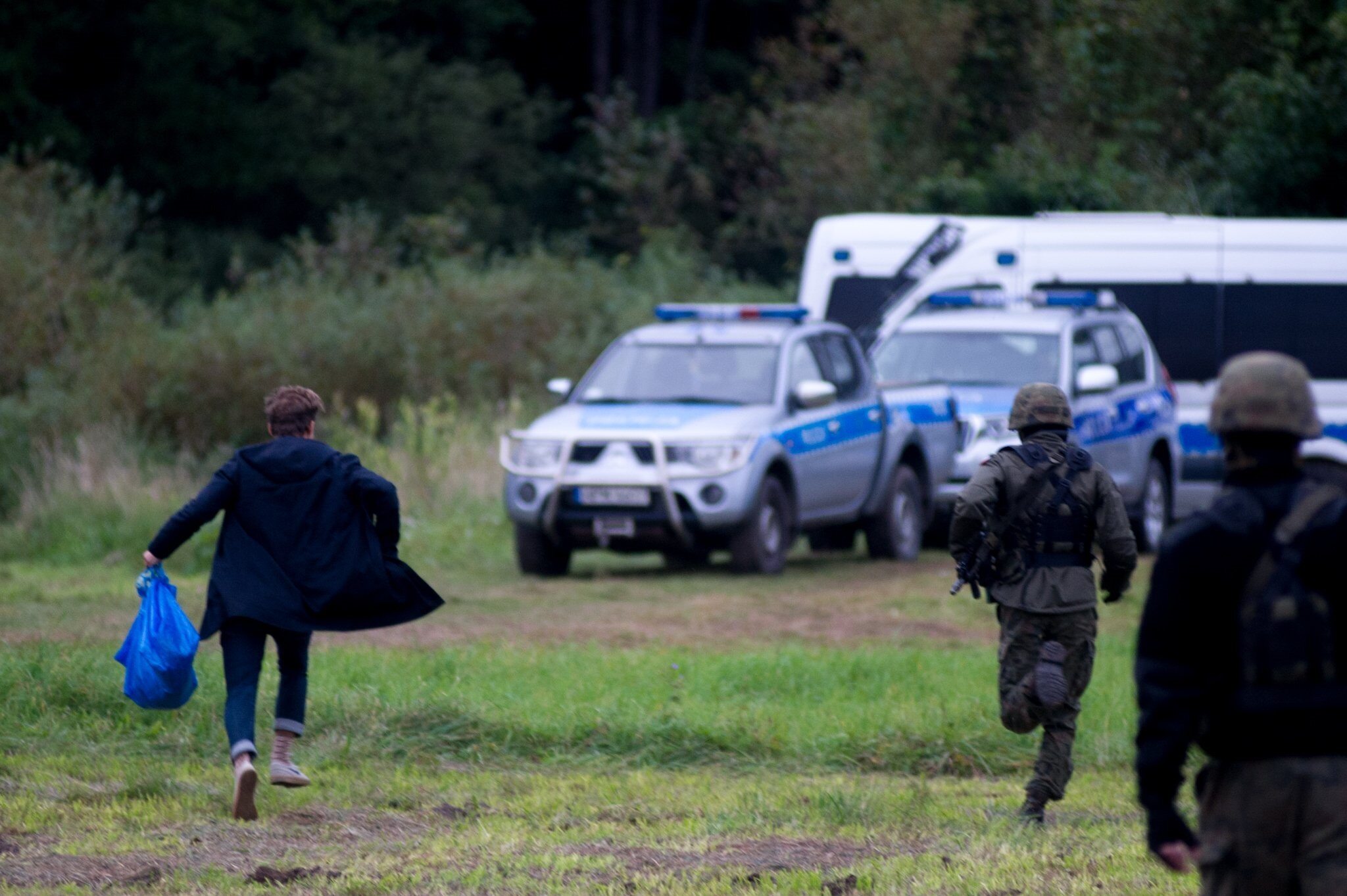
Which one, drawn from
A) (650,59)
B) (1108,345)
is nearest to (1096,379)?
(1108,345)

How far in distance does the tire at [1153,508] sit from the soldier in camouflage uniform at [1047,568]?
30.9 ft

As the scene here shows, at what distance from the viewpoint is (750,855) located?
6.17 metres

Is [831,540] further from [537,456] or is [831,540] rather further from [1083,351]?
[537,456]

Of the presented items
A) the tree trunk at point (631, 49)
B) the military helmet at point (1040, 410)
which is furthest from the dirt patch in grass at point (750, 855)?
the tree trunk at point (631, 49)

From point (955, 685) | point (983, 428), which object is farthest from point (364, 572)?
point (983, 428)

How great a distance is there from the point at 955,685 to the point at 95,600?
603 centimetres

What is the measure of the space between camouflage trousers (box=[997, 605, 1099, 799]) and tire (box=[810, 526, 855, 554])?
9690 millimetres

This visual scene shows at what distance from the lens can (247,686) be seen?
6.87 metres

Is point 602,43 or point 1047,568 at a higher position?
point 602,43

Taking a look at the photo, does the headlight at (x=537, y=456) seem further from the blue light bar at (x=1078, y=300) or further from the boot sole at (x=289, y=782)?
the boot sole at (x=289, y=782)

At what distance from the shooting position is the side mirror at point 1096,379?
1452 centimetres

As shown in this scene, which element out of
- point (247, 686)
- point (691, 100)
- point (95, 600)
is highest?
point (691, 100)

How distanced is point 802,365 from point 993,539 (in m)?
8.08

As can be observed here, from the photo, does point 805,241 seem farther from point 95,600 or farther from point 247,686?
point 247,686
